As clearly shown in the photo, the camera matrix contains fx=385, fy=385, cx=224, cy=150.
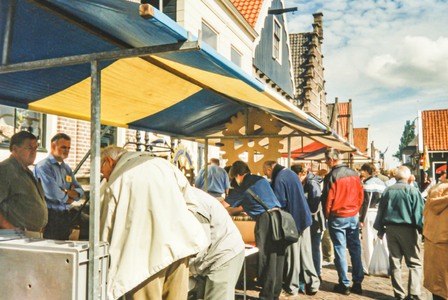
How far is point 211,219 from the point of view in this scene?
11.2 feet

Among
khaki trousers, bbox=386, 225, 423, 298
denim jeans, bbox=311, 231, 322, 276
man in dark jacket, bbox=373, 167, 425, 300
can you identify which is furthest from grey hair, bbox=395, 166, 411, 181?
denim jeans, bbox=311, 231, 322, 276

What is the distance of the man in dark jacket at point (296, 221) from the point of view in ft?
17.2

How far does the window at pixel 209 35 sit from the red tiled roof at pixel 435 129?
2292 cm

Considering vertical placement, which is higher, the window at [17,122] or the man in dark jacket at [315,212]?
the window at [17,122]

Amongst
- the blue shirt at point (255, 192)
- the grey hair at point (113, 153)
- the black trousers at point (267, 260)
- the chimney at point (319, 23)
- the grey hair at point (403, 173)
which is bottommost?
the black trousers at point (267, 260)

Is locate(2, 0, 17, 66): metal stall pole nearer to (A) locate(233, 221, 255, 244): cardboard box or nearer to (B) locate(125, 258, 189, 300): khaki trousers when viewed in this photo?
(B) locate(125, 258, 189, 300): khaki trousers

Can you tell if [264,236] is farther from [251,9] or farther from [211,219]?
[251,9]

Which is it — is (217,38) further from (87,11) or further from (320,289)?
(87,11)

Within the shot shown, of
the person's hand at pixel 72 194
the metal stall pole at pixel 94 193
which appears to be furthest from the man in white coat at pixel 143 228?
the person's hand at pixel 72 194

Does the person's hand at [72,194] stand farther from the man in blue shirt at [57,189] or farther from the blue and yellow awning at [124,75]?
the blue and yellow awning at [124,75]

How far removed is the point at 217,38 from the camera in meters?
13.3

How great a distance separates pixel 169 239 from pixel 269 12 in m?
18.0

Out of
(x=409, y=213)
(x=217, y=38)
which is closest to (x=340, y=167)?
(x=409, y=213)

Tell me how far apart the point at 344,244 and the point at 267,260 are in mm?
1758
